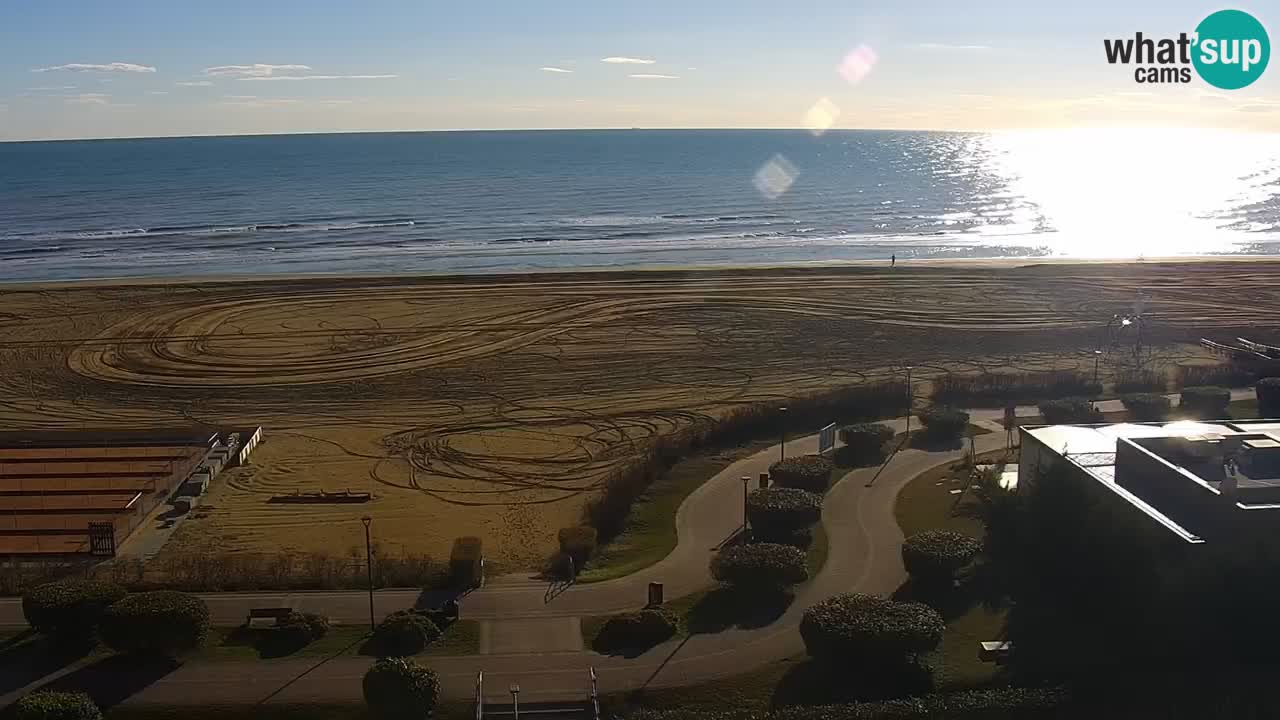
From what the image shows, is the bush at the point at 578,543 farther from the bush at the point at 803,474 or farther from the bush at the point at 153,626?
the bush at the point at 153,626

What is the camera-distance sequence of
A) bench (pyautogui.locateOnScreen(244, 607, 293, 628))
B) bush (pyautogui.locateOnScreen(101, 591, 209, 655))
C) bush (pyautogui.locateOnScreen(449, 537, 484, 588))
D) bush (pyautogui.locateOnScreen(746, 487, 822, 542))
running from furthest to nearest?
bush (pyautogui.locateOnScreen(746, 487, 822, 542)), bush (pyautogui.locateOnScreen(449, 537, 484, 588)), bench (pyautogui.locateOnScreen(244, 607, 293, 628)), bush (pyautogui.locateOnScreen(101, 591, 209, 655))

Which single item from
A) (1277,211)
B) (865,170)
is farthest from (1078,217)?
(865,170)

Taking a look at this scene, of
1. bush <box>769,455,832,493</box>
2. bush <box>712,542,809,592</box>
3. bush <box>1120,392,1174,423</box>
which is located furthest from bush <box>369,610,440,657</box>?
bush <box>1120,392,1174,423</box>

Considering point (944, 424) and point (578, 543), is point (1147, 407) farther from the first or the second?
point (578, 543)

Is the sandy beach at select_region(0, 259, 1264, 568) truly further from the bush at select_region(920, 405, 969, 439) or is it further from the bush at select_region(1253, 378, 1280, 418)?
the bush at select_region(1253, 378, 1280, 418)

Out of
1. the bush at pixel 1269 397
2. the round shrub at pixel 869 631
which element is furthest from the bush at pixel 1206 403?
the round shrub at pixel 869 631

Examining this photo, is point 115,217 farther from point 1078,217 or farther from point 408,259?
point 1078,217
